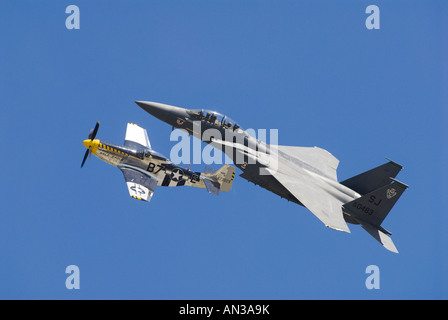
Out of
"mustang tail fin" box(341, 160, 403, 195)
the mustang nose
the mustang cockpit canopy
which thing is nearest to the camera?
the mustang cockpit canopy

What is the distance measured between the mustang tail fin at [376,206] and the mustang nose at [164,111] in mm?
9515

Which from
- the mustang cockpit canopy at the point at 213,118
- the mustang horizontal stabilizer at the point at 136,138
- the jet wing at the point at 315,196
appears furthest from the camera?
the mustang horizontal stabilizer at the point at 136,138

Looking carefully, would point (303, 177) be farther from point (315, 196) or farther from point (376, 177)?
point (376, 177)

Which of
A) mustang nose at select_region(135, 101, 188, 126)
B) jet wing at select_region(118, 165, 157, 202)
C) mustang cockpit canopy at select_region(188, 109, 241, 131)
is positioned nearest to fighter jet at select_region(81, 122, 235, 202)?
jet wing at select_region(118, 165, 157, 202)

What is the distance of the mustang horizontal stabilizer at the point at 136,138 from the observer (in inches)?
1253

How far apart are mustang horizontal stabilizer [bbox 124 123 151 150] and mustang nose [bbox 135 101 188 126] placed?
5.68 ft

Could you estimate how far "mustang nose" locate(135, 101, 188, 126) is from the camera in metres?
31.7

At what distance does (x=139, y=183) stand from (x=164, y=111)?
14.1 ft

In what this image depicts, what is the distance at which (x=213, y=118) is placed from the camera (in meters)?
31.6

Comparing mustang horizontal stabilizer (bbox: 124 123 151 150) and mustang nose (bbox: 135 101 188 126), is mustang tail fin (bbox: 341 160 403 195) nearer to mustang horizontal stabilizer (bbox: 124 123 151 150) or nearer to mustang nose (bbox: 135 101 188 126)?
mustang nose (bbox: 135 101 188 126)

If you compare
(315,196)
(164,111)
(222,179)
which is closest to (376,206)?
(315,196)

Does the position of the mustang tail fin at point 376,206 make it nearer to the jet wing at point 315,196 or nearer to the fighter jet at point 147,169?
the jet wing at point 315,196

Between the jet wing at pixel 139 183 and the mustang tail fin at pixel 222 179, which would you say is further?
the mustang tail fin at pixel 222 179

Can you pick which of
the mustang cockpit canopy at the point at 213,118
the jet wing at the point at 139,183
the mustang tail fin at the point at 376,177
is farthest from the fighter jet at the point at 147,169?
the mustang tail fin at the point at 376,177
